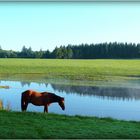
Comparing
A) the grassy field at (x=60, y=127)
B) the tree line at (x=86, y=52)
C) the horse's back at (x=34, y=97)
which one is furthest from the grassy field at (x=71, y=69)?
the grassy field at (x=60, y=127)

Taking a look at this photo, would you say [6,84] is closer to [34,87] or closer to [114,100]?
[34,87]

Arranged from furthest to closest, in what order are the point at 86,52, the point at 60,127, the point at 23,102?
the point at 86,52 < the point at 23,102 < the point at 60,127

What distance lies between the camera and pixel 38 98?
496 centimetres

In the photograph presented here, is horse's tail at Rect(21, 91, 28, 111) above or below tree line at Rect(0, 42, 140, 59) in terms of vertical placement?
below

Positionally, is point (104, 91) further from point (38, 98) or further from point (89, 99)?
point (38, 98)

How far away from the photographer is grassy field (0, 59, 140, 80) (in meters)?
5.05

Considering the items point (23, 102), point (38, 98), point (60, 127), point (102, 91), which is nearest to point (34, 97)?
point (38, 98)

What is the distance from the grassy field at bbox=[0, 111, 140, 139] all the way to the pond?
0.12 metres

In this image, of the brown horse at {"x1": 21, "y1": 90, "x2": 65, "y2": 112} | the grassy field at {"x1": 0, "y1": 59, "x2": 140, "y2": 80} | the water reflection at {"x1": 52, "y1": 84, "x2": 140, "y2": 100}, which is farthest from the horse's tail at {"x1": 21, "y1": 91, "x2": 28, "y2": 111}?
the water reflection at {"x1": 52, "y1": 84, "x2": 140, "y2": 100}

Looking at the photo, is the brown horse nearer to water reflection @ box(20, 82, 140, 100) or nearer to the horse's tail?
the horse's tail

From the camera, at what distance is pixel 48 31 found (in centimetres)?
505

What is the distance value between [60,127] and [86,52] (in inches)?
46.1

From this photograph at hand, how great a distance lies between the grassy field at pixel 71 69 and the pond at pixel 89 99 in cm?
15

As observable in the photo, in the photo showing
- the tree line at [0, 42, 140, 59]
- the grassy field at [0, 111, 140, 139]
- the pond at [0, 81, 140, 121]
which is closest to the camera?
the grassy field at [0, 111, 140, 139]
